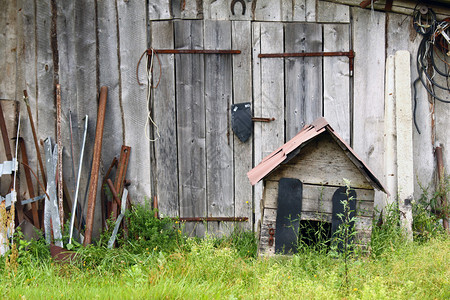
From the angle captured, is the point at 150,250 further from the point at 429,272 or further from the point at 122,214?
the point at 429,272

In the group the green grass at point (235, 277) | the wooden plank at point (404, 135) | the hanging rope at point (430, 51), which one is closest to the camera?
the green grass at point (235, 277)

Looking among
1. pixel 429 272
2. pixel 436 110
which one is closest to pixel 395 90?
pixel 436 110

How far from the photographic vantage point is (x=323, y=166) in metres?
4.48

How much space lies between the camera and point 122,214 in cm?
539

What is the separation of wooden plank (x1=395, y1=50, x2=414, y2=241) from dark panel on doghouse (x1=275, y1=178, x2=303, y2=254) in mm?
1474

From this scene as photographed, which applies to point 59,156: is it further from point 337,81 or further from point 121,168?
point 337,81

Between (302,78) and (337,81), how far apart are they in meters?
0.40

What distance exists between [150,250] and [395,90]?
320 centimetres

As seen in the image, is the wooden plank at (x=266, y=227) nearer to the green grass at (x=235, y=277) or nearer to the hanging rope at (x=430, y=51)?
the green grass at (x=235, y=277)

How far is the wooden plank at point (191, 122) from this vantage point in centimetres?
562

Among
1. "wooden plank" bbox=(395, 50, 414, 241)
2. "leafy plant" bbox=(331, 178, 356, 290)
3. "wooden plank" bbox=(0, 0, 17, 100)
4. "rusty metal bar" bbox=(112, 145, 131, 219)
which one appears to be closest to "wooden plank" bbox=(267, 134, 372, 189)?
"leafy plant" bbox=(331, 178, 356, 290)

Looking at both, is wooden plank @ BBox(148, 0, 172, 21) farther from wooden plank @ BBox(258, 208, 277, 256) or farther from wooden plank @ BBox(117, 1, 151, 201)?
wooden plank @ BBox(258, 208, 277, 256)

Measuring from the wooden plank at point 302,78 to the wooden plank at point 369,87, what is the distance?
0.43 metres

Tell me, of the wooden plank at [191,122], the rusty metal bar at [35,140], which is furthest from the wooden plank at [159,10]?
the rusty metal bar at [35,140]
